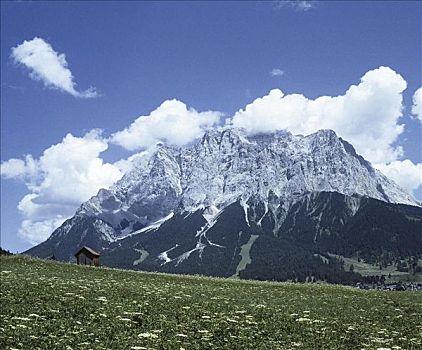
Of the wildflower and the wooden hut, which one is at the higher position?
the wooden hut

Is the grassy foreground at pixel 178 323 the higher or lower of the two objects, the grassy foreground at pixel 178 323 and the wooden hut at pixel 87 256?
the lower

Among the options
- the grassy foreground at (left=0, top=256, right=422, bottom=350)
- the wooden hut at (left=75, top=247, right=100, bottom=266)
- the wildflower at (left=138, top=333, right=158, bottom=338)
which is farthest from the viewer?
the wooden hut at (left=75, top=247, right=100, bottom=266)

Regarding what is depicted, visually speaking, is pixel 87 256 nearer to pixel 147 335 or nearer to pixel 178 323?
pixel 178 323

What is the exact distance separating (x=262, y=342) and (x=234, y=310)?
28.4 ft

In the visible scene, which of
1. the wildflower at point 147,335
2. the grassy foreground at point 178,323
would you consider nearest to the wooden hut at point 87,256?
the grassy foreground at point 178,323

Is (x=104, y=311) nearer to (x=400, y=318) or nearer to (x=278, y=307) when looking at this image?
(x=278, y=307)

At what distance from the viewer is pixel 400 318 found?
2828 centimetres

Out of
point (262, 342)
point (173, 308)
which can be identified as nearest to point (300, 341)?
point (262, 342)

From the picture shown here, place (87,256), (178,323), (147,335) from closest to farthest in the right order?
(147,335) → (178,323) → (87,256)

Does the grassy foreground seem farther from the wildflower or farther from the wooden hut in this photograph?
the wooden hut

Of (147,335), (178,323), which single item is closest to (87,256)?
(178,323)

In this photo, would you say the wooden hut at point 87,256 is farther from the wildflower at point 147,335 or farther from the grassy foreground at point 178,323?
the wildflower at point 147,335

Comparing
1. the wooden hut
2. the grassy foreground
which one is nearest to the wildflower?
the grassy foreground

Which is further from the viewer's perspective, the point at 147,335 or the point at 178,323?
the point at 178,323
